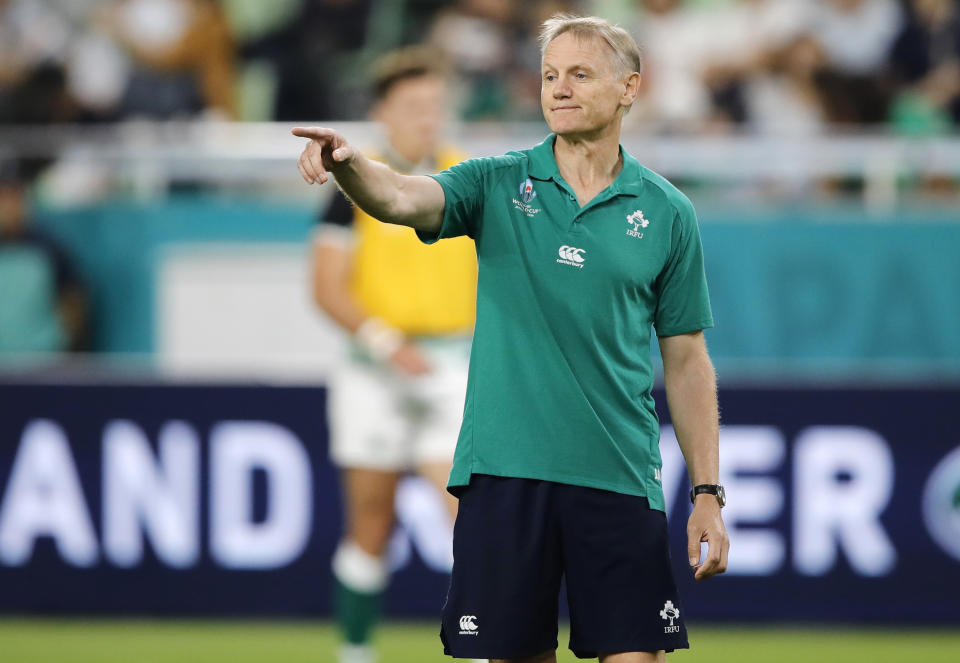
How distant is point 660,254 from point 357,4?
25.3 feet

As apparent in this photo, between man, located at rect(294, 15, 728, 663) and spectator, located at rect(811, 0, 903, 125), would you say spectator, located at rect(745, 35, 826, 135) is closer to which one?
spectator, located at rect(811, 0, 903, 125)

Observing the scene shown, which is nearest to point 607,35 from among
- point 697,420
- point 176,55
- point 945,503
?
point 697,420

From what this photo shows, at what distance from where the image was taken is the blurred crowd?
10586 mm

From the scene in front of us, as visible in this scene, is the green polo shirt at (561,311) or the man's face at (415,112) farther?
the man's face at (415,112)

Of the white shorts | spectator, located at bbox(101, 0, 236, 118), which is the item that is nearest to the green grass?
the white shorts

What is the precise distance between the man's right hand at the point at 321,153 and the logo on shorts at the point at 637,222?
762mm

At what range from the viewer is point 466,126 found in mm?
10078

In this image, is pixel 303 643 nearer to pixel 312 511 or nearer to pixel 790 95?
pixel 312 511

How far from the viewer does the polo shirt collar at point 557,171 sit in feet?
12.9

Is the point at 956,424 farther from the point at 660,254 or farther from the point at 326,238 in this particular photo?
the point at 660,254

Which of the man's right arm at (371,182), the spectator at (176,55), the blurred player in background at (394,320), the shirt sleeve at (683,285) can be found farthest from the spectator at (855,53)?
the man's right arm at (371,182)

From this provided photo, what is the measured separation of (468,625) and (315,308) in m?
5.45

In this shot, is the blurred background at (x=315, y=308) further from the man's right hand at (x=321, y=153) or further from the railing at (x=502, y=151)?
the man's right hand at (x=321, y=153)

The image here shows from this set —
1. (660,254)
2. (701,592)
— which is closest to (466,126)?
(701,592)
